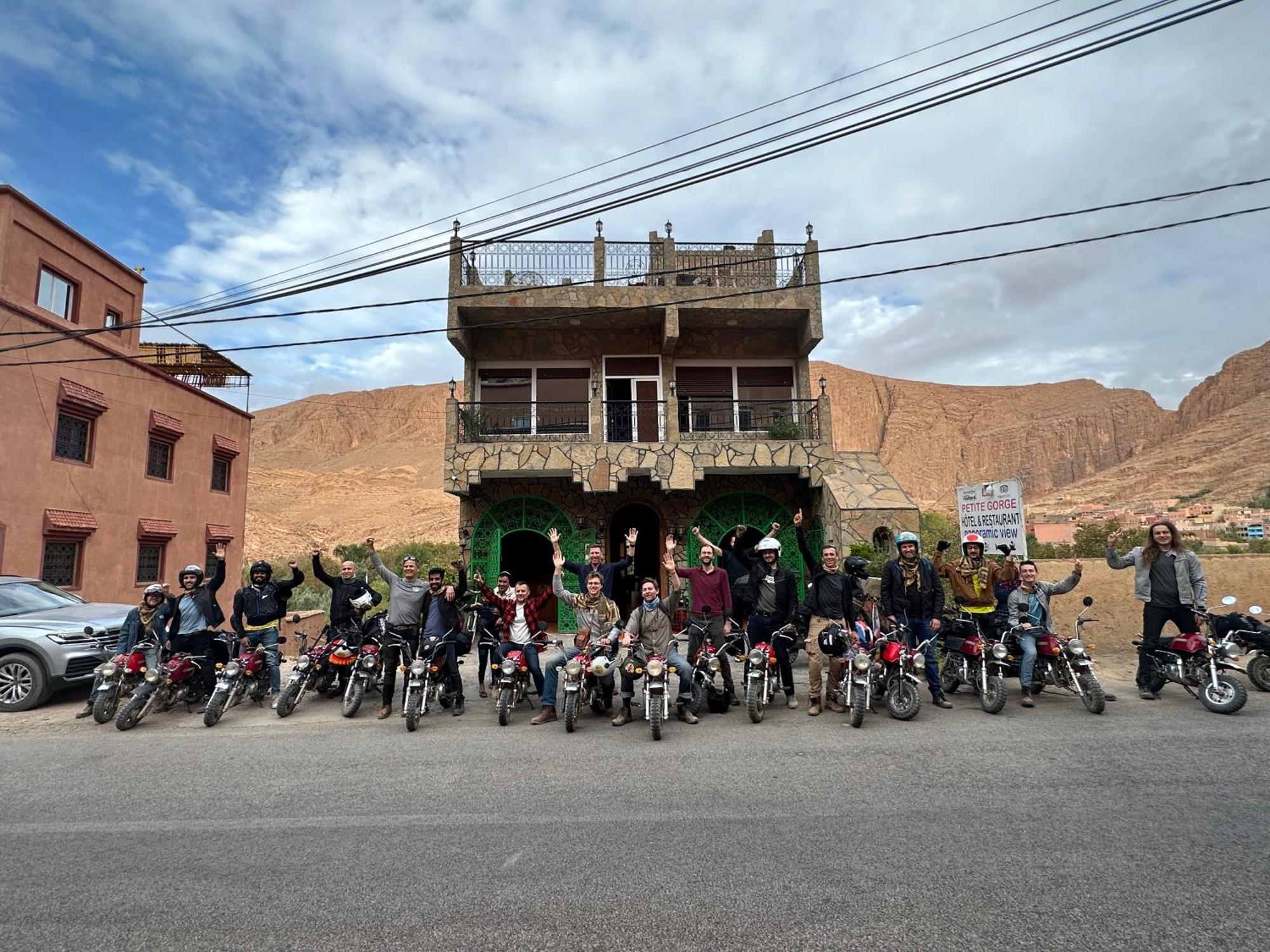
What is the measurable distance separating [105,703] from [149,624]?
939mm

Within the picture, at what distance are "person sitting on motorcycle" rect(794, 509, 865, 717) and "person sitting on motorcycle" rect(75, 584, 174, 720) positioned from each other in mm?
7453

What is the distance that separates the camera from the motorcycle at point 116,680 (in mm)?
7691

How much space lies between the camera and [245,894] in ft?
11.6

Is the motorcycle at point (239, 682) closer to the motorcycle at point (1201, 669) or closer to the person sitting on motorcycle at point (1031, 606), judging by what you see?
the person sitting on motorcycle at point (1031, 606)

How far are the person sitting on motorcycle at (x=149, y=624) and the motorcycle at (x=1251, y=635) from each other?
12024 millimetres

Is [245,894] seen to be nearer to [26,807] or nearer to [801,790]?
[26,807]

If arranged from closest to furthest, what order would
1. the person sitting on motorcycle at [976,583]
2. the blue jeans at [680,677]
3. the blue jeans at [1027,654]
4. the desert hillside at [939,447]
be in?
the blue jeans at [680,677], the blue jeans at [1027,654], the person sitting on motorcycle at [976,583], the desert hillside at [939,447]

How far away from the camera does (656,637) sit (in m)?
7.32

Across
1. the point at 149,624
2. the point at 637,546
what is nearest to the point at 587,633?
the point at 149,624

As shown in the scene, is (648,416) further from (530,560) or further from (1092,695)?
(1092,695)

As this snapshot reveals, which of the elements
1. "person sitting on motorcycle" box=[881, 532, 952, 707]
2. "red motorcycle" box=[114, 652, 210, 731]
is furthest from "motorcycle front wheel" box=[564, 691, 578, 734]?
"red motorcycle" box=[114, 652, 210, 731]

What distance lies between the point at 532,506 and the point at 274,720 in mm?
8677

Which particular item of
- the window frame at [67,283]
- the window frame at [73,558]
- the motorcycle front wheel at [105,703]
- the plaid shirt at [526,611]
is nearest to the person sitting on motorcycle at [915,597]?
the plaid shirt at [526,611]

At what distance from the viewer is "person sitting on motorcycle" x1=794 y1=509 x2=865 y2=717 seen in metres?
7.46
